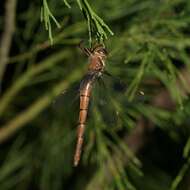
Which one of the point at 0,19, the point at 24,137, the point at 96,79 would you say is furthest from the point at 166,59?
the point at 24,137

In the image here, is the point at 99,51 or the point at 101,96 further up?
the point at 99,51

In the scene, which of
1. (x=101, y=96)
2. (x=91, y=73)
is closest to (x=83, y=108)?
(x=91, y=73)

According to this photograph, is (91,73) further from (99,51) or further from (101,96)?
(101,96)

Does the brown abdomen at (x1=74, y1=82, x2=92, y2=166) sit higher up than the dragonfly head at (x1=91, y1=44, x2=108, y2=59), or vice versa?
the dragonfly head at (x1=91, y1=44, x2=108, y2=59)

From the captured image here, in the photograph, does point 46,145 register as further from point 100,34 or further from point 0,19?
point 100,34

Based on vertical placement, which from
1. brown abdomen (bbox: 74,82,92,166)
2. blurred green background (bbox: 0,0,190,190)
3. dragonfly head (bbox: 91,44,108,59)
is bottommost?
blurred green background (bbox: 0,0,190,190)

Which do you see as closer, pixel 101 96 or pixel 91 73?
pixel 91 73

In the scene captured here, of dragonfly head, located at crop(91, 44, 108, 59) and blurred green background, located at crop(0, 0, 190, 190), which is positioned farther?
blurred green background, located at crop(0, 0, 190, 190)

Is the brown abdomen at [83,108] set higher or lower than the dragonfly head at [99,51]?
lower
